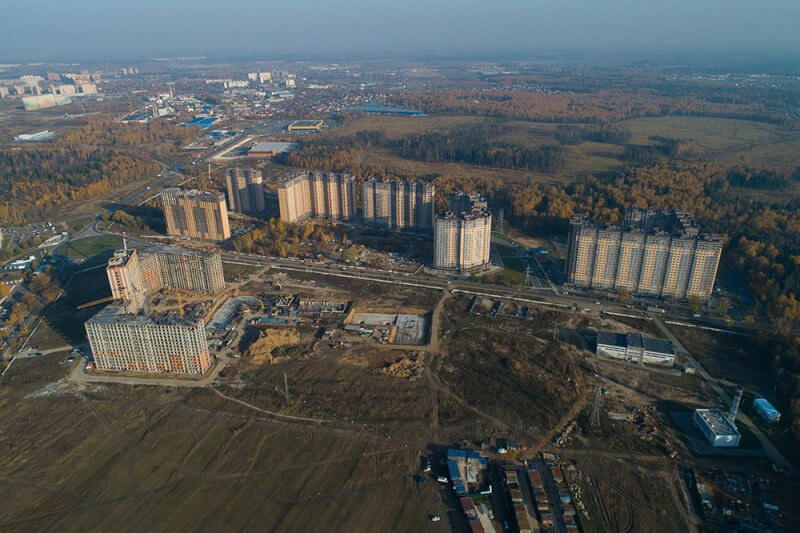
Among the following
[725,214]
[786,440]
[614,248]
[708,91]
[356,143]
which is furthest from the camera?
[708,91]

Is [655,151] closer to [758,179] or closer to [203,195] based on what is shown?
[758,179]

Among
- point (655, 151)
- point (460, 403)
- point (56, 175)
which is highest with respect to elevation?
point (655, 151)

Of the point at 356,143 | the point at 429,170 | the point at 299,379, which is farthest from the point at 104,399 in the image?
the point at 356,143

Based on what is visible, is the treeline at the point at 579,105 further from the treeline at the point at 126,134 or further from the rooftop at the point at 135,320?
the rooftop at the point at 135,320

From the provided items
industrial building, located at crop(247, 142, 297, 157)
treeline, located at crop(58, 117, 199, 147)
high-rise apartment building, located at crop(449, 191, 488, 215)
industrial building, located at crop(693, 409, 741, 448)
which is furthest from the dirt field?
treeline, located at crop(58, 117, 199, 147)

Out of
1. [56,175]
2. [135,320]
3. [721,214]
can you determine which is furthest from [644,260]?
[56,175]

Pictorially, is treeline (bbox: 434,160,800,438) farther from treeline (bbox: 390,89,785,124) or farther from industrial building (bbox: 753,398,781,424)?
treeline (bbox: 390,89,785,124)

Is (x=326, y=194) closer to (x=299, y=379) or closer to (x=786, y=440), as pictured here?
(x=299, y=379)

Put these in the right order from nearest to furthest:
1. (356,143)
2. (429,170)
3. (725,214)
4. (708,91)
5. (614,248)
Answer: (614,248) → (725,214) → (429,170) → (356,143) → (708,91)
